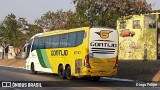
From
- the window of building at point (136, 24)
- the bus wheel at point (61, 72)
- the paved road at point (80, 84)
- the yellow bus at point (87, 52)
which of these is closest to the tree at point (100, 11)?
the yellow bus at point (87, 52)

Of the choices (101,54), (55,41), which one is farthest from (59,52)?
(101,54)

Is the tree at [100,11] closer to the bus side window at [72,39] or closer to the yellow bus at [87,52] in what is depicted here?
the yellow bus at [87,52]

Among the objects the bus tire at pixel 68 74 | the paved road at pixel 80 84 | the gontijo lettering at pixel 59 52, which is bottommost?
the paved road at pixel 80 84

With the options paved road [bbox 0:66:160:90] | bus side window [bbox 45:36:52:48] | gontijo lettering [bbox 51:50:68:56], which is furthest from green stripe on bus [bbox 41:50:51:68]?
paved road [bbox 0:66:160:90]

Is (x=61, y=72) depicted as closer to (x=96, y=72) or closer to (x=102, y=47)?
(x=96, y=72)

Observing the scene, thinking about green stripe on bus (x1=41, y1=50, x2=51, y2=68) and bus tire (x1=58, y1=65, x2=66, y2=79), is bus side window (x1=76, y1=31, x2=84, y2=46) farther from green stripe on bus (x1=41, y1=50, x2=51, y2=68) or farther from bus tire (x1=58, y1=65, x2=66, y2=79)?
green stripe on bus (x1=41, y1=50, x2=51, y2=68)

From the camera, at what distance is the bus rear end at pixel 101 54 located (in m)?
22.8

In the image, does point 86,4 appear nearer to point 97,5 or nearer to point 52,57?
point 97,5

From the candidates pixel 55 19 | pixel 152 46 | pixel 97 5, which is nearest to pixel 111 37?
pixel 97 5

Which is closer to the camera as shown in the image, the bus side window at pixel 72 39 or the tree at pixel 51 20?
the bus side window at pixel 72 39

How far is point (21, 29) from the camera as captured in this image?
8106 cm

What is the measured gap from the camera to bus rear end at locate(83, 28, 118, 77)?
22.8 metres

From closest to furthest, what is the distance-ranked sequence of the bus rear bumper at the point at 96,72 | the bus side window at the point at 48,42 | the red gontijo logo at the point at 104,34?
the bus rear bumper at the point at 96,72, the red gontijo logo at the point at 104,34, the bus side window at the point at 48,42

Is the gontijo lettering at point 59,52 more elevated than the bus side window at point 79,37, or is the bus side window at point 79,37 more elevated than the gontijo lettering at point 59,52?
the bus side window at point 79,37
